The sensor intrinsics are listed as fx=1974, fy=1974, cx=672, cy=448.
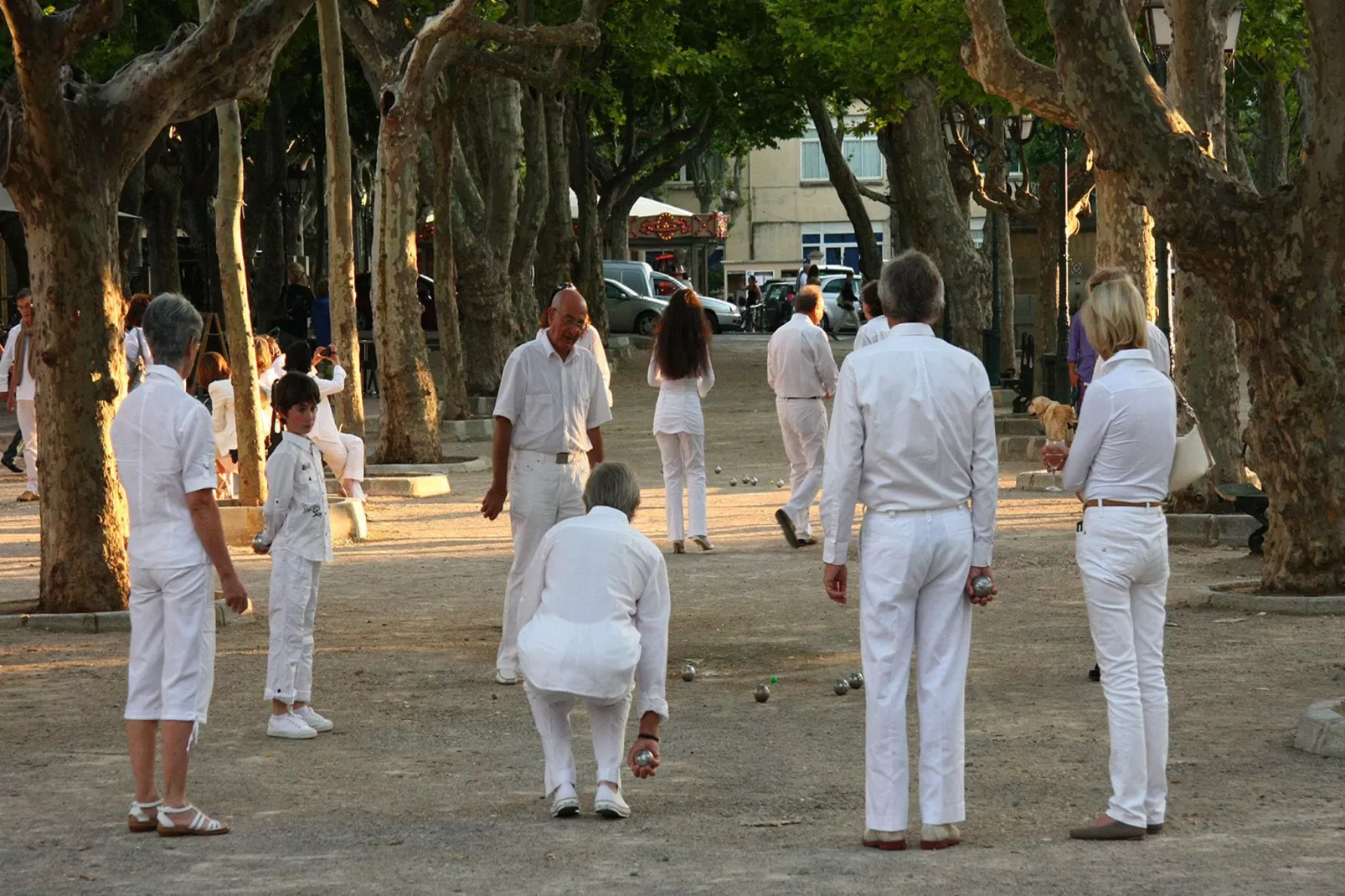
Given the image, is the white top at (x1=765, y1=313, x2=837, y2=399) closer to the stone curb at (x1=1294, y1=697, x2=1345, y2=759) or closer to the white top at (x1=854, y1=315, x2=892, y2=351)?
the white top at (x1=854, y1=315, x2=892, y2=351)

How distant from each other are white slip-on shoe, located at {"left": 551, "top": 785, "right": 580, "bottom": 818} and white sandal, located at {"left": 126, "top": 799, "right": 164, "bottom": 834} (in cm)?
130

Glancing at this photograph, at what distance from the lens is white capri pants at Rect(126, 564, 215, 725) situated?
6.40 meters

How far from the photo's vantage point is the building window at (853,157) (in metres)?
75.6

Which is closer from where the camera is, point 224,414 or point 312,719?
point 312,719

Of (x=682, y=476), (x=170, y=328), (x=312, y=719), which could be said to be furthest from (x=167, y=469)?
(x=682, y=476)

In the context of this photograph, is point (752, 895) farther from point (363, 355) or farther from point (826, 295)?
point (826, 295)

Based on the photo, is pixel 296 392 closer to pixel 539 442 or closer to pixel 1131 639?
pixel 539 442

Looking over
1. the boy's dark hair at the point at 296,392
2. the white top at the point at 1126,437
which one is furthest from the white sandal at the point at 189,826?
the white top at the point at 1126,437

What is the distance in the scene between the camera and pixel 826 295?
53.2 m

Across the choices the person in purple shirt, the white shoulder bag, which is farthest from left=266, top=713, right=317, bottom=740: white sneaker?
the person in purple shirt

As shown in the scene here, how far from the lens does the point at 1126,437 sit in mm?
6449

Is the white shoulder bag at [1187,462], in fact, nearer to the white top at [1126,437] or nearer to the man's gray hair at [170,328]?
the white top at [1126,437]

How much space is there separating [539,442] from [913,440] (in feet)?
11.0

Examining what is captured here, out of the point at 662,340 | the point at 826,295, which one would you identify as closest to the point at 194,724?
the point at 662,340
